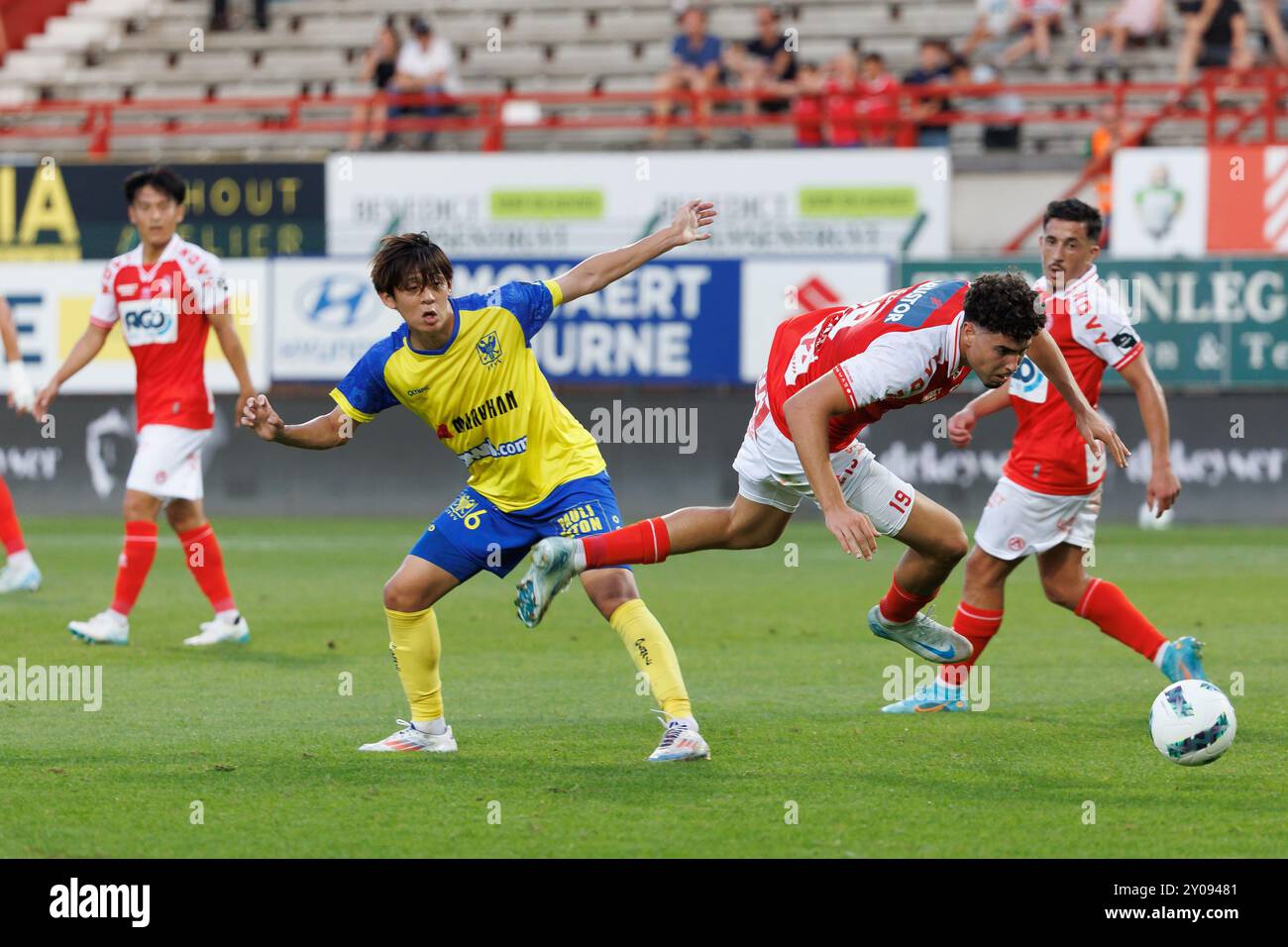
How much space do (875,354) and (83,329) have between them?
42.4 feet

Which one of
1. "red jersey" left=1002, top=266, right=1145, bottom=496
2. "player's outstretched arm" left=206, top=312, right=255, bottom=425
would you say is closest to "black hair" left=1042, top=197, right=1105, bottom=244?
"red jersey" left=1002, top=266, right=1145, bottom=496

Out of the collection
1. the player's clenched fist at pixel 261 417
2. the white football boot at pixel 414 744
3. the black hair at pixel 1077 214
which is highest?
the black hair at pixel 1077 214

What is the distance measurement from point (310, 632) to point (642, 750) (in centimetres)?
413

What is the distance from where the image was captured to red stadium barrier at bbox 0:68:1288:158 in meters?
20.2

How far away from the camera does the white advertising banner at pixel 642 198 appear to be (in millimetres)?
19141

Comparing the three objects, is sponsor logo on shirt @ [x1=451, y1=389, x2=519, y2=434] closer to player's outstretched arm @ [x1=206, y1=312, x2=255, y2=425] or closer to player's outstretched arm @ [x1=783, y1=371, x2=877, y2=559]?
player's outstretched arm @ [x1=783, y1=371, x2=877, y2=559]

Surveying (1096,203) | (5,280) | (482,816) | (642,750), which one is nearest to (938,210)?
(1096,203)

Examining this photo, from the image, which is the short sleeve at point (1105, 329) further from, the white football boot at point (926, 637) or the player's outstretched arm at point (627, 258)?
the player's outstretched arm at point (627, 258)

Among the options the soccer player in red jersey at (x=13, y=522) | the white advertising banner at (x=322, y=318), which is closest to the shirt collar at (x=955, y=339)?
the soccer player in red jersey at (x=13, y=522)

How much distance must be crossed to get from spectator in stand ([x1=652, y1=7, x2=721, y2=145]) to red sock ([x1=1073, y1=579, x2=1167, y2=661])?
14532 millimetres

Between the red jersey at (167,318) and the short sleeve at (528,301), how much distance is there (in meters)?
3.52

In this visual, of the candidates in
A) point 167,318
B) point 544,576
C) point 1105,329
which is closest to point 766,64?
point 167,318

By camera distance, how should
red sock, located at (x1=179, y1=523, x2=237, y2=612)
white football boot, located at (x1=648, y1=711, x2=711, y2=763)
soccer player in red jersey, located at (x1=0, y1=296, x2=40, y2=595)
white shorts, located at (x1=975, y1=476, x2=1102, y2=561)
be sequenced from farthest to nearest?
soccer player in red jersey, located at (x1=0, y1=296, x2=40, y2=595)
red sock, located at (x1=179, y1=523, x2=237, y2=612)
white shorts, located at (x1=975, y1=476, x2=1102, y2=561)
white football boot, located at (x1=648, y1=711, x2=711, y2=763)

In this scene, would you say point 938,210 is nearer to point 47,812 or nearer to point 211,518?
point 211,518
